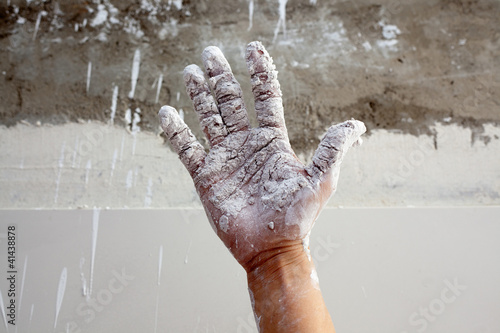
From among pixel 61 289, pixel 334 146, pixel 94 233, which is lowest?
pixel 61 289

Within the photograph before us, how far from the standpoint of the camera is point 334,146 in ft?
3.64

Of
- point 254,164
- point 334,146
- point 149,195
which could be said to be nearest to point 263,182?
point 254,164

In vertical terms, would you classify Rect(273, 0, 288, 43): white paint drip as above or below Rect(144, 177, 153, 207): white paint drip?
above

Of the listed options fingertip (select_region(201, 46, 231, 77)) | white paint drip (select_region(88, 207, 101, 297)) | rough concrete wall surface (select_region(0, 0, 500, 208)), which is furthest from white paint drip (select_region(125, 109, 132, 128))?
fingertip (select_region(201, 46, 231, 77))

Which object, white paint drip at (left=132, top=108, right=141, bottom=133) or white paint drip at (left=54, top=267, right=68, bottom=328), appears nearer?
white paint drip at (left=54, top=267, right=68, bottom=328)

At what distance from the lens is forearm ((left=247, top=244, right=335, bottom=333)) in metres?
1.09

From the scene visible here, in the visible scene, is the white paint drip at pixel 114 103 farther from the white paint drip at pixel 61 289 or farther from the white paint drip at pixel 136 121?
the white paint drip at pixel 61 289

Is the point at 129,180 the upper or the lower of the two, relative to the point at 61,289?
upper

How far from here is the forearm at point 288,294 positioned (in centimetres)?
109

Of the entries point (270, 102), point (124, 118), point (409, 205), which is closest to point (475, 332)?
point (409, 205)

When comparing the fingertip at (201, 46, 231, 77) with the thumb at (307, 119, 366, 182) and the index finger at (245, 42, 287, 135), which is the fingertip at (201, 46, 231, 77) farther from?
the thumb at (307, 119, 366, 182)

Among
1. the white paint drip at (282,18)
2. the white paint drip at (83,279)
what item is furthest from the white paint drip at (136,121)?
the white paint drip at (282,18)

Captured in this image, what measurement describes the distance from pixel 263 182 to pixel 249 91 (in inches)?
42.3

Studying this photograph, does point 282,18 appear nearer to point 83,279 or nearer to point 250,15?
point 250,15
